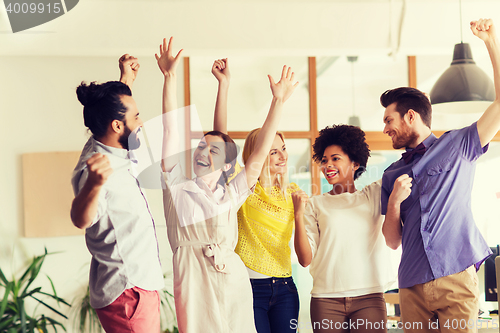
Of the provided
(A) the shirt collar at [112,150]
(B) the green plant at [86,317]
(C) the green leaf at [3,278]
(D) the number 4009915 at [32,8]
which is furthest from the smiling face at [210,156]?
(D) the number 4009915 at [32,8]

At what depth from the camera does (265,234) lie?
6.47ft

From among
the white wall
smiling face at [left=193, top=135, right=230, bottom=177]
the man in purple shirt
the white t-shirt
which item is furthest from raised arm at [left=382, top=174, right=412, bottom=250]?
the white wall

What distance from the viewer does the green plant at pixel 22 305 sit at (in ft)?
10.6

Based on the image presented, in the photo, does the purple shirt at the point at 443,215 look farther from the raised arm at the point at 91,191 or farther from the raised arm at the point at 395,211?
the raised arm at the point at 91,191

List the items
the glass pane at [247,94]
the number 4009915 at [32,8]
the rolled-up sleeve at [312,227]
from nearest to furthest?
1. the rolled-up sleeve at [312,227]
2. the number 4009915 at [32,8]
3. the glass pane at [247,94]

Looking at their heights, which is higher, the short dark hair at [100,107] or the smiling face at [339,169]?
the short dark hair at [100,107]

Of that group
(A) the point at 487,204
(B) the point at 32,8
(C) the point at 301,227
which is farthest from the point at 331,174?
(B) the point at 32,8

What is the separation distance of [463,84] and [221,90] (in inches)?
58.4

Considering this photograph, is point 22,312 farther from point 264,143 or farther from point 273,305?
point 264,143

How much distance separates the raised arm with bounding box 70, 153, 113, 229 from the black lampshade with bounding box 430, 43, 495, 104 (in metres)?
2.10

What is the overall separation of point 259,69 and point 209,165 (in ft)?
7.55

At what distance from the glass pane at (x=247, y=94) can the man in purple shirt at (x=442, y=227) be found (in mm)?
2116

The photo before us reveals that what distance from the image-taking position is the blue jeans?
190 cm

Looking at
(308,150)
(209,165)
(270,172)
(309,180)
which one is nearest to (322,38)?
(308,150)
